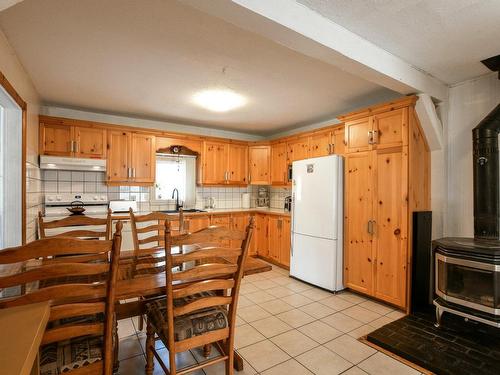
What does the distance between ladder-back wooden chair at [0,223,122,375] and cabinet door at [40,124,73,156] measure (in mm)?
2740

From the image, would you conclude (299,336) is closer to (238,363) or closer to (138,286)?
(238,363)

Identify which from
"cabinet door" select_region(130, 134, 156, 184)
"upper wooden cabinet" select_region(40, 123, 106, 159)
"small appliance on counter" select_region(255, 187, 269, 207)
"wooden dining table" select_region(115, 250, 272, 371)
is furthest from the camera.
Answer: "small appliance on counter" select_region(255, 187, 269, 207)

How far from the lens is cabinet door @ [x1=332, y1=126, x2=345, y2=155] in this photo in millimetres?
3613

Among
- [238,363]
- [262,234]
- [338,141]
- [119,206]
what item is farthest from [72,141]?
[338,141]

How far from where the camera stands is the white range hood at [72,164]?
3.36 m

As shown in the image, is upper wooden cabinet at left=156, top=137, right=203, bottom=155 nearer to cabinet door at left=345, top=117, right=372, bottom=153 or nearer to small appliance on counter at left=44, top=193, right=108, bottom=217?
small appliance on counter at left=44, top=193, right=108, bottom=217

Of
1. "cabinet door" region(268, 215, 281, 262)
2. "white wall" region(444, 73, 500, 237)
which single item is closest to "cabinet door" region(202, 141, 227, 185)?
"cabinet door" region(268, 215, 281, 262)

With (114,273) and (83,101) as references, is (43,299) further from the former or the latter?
(83,101)

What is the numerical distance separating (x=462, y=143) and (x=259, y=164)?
302 centimetres

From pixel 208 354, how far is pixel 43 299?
4.45 ft

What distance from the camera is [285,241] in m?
4.26

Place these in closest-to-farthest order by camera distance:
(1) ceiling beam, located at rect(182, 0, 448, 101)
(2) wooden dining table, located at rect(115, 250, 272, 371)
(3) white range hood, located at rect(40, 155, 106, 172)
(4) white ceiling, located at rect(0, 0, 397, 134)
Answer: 1. (2) wooden dining table, located at rect(115, 250, 272, 371)
2. (1) ceiling beam, located at rect(182, 0, 448, 101)
3. (4) white ceiling, located at rect(0, 0, 397, 134)
4. (3) white range hood, located at rect(40, 155, 106, 172)

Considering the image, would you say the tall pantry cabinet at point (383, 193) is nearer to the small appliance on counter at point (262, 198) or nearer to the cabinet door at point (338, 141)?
the cabinet door at point (338, 141)

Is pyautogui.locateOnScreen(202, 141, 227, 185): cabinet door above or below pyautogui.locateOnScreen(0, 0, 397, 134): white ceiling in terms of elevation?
below
